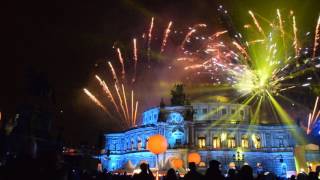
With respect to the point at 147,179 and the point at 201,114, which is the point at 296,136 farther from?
the point at 147,179

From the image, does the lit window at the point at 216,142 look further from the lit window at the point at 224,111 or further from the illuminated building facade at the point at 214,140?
the lit window at the point at 224,111

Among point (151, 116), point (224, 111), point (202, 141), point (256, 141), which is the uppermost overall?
point (224, 111)

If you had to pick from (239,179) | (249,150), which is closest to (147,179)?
(239,179)

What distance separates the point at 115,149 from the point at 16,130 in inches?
1158

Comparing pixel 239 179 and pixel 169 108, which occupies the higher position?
pixel 169 108

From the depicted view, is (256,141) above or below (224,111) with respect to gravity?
below

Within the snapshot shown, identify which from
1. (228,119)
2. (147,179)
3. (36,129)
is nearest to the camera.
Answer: (147,179)

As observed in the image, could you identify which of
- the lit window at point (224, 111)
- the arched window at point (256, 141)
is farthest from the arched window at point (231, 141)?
the lit window at point (224, 111)

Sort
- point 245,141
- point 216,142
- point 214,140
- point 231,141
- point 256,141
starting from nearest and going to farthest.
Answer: point 231,141 < point 216,142 < point 214,140 < point 245,141 < point 256,141

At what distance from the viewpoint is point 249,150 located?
62875 millimetres

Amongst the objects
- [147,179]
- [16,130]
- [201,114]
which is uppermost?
[201,114]

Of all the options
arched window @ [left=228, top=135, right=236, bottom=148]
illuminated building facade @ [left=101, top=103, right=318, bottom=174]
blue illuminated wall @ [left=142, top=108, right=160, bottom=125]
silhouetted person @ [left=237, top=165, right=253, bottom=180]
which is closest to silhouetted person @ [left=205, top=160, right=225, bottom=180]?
silhouetted person @ [left=237, top=165, right=253, bottom=180]

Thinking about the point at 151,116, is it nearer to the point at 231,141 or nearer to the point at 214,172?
the point at 231,141

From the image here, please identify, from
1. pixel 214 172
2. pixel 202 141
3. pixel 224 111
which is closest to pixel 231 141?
pixel 202 141
